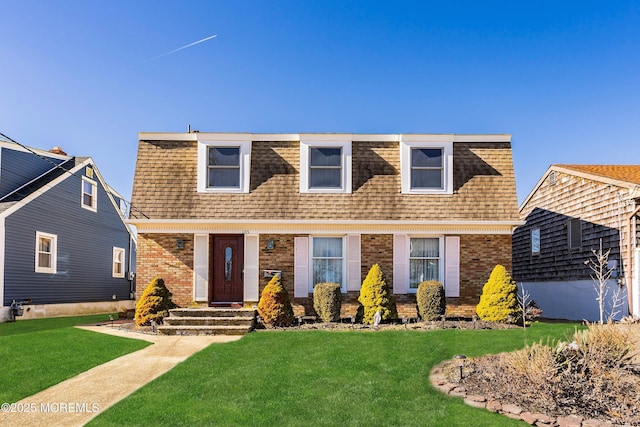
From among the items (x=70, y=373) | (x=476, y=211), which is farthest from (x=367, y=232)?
(x=70, y=373)

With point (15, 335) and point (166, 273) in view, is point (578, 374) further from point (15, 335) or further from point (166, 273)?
point (15, 335)

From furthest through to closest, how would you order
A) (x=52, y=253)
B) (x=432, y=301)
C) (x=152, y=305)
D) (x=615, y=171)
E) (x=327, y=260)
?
1. (x=52, y=253)
2. (x=615, y=171)
3. (x=327, y=260)
4. (x=432, y=301)
5. (x=152, y=305)

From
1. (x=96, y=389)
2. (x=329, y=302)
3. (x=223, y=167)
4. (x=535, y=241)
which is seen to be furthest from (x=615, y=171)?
(x=96, y=389)

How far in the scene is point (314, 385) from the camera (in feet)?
24.0

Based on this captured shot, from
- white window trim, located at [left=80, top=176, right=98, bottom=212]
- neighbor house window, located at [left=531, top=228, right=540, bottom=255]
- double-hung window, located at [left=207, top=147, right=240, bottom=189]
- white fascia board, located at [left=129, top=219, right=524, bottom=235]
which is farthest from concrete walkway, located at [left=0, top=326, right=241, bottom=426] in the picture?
neighbor house window, located at [left=531, top=228, right=540, bottom=255]

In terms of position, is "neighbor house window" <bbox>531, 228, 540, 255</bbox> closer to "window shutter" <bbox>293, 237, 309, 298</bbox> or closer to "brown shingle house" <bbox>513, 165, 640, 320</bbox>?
"brown shingle house" <bbox>513, 165, 640, 320</bbox>

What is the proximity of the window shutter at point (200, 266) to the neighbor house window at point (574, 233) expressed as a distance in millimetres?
11939

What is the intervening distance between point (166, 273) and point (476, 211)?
907cm

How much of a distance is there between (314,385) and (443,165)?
9.04 metres

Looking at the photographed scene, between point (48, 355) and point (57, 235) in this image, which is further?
point (57, 235)

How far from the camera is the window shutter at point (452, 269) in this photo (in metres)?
13.8

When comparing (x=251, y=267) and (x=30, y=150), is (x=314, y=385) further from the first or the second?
(x=30, y=150)

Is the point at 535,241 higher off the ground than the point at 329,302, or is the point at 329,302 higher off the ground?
the point at 535,241

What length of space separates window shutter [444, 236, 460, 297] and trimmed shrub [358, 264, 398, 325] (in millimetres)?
1842
